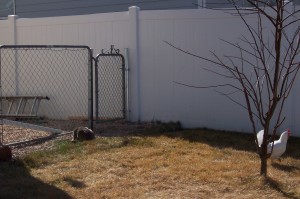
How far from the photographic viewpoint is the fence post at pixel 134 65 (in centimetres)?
936

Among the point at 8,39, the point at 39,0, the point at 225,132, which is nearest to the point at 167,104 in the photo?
the point at 225,132

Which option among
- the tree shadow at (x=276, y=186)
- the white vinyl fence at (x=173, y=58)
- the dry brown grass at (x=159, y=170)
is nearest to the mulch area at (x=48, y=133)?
the dry brown grass at (x=159, y=170)

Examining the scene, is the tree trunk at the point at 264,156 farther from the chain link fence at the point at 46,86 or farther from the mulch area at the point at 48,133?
the chain link fence at the point at 46,86

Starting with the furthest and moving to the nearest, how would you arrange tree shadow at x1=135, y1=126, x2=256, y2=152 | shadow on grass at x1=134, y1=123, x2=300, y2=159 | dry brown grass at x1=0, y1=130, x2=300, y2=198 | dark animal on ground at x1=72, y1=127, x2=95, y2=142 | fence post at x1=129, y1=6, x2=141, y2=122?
fence post at x1=129, y1=6, x2=141, y2=122, dark animal on ground at x1=72, y1=127, x2=95, y2=142, tree shadow at x1=135, y1=126, x2=256, y2=152, shadow on grass at x1=134, y1=123, x2=300, y2=159, dry brown grass at x1=0, y1=130, x2=300, y2=198

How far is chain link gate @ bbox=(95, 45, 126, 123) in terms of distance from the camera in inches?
377

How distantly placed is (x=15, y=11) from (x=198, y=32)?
7.73 meters

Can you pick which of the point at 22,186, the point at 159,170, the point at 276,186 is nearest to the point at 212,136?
the point at 159,170

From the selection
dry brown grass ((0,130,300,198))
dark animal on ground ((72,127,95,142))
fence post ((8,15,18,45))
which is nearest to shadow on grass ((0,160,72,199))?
dry brown grass ((0,130,300,198))

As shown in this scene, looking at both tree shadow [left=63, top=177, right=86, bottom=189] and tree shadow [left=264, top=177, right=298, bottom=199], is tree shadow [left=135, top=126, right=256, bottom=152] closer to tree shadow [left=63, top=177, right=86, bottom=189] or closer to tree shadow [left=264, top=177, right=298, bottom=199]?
tree shadow [left=264, top=177, right=298, bottom=199]

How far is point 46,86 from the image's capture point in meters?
10.5

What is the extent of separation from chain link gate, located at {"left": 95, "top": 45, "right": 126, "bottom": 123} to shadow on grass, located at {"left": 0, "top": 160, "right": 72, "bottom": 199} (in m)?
3.31

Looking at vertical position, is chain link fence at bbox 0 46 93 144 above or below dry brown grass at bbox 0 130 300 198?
above

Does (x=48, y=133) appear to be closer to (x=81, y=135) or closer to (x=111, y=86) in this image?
(x=81, y=135)

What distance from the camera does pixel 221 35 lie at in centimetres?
860
